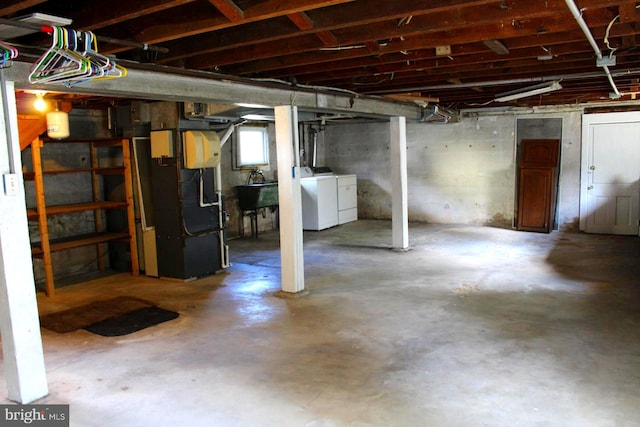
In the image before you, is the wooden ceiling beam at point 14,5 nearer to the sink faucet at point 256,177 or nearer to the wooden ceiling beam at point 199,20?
the wooden ceiling beam at point 199,20

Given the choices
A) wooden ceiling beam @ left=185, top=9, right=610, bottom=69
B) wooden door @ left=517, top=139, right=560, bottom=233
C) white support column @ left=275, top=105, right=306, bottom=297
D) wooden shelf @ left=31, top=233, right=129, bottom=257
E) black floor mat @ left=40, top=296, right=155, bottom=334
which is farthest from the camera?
wooden door @ left=517, top=139, right=560, bottom=233

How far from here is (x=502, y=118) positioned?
9.00 metres

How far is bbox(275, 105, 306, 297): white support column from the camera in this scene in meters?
5.00

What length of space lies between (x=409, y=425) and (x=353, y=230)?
655 centimetres

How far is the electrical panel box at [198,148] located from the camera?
221 inches


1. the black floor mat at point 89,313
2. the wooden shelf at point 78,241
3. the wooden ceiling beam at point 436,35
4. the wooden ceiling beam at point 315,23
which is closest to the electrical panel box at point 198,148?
the wooden shelf at point 78,241

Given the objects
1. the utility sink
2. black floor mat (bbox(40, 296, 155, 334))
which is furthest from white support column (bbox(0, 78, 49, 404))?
the utility sink

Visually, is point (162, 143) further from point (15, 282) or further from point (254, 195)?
point (15, 282)

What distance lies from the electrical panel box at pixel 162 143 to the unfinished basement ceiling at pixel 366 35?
1.44 metres

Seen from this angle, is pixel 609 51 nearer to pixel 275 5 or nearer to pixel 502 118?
pixel 275 5

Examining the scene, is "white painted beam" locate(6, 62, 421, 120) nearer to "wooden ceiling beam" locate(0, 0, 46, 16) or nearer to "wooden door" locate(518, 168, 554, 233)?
"wooden ceiling beam" locate(0, 0, 46, 16)

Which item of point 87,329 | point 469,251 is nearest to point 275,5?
point 87,329

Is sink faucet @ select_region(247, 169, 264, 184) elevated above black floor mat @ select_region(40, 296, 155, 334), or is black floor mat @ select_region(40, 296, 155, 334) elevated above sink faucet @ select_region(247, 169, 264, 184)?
sink faucet @ select_region(247, 169, 264, 184)

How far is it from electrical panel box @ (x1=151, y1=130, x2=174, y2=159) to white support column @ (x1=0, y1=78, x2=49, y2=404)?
2745 mm
